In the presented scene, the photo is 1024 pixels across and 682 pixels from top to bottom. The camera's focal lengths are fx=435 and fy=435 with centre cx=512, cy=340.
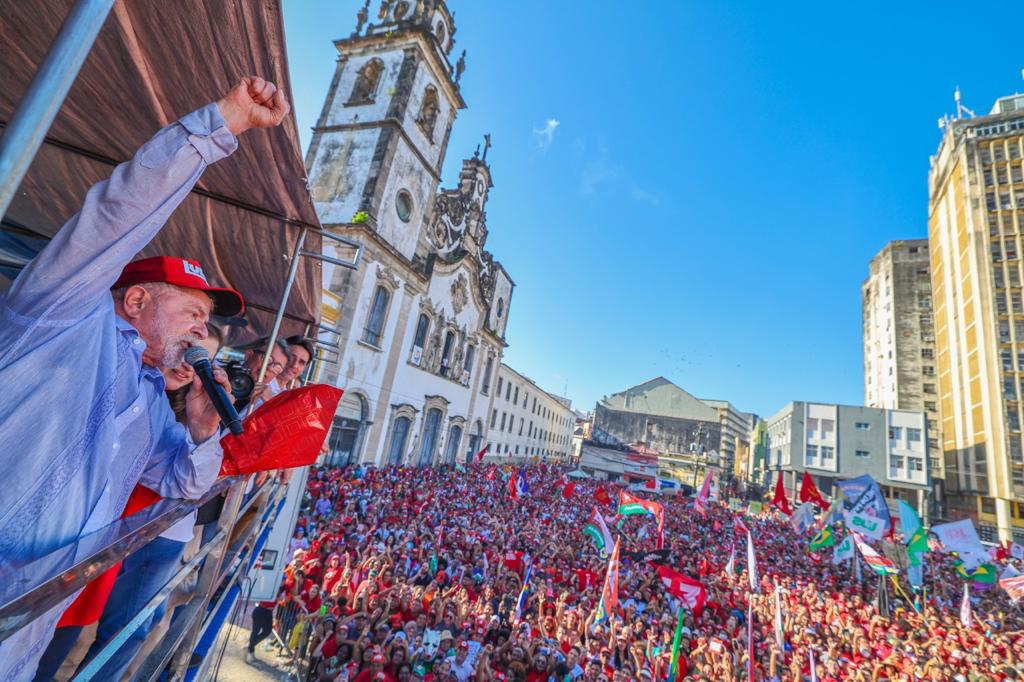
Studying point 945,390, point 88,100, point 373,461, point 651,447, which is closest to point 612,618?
point 88,100

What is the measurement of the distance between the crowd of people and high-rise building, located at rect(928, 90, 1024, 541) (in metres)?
23.3

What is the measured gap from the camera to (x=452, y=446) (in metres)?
25.9

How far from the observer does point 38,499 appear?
43.8 inches

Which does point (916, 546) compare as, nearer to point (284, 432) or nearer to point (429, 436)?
point (284, 432)

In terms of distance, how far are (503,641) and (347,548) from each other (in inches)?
169

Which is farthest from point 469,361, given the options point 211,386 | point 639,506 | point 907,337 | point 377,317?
point 907,337

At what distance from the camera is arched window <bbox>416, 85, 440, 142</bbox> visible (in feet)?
69.5

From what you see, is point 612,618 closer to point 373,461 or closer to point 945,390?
point 373,461

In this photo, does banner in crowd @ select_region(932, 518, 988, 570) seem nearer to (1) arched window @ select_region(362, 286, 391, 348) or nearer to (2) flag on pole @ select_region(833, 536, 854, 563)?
(2) flag on pole @ select_region(833, 536, 854, 563)

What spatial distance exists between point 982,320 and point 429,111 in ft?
138

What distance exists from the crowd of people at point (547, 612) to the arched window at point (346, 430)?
1.46 metres

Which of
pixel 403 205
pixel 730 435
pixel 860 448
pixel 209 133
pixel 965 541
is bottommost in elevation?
pixel 965 541

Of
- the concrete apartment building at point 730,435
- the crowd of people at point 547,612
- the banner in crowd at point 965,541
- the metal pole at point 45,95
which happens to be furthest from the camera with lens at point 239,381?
the concrete apartment building at point 730,435

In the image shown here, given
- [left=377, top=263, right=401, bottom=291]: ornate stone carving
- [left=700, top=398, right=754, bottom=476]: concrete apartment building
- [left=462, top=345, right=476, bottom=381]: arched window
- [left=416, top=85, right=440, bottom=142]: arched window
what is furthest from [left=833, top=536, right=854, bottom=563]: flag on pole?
[left=700, top=398, right=754, bottom=476]: concrete apartment building
